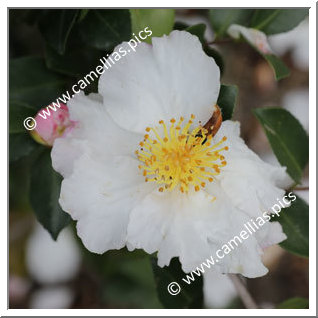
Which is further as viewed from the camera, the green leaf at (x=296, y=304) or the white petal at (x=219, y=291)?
the white petal at (x=219, y=291)

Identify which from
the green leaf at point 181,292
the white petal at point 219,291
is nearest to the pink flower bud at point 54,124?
the green leaf at point 181,292

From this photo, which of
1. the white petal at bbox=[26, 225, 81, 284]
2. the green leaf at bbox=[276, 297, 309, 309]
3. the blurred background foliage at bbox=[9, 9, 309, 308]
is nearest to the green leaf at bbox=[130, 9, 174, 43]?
the blurred background foliage at bbox=[9, 9, 309, 308]

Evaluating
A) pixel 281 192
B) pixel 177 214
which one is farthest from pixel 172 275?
pixel 281 192

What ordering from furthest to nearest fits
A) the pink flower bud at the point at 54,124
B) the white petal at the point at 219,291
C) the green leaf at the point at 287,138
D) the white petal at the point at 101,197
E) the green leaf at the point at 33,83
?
1. the white petal at the point at 219,291
2. the green leaf at the point at 33,83
3. the green leaf at the point at 287,138
4. the pink flower bud at the point at 54,124
5. the white petal at the point at 101,197

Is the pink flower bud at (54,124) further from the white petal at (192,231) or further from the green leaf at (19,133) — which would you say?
the white petal at (192,231)

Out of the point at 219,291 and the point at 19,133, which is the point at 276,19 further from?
the point at 219,291
